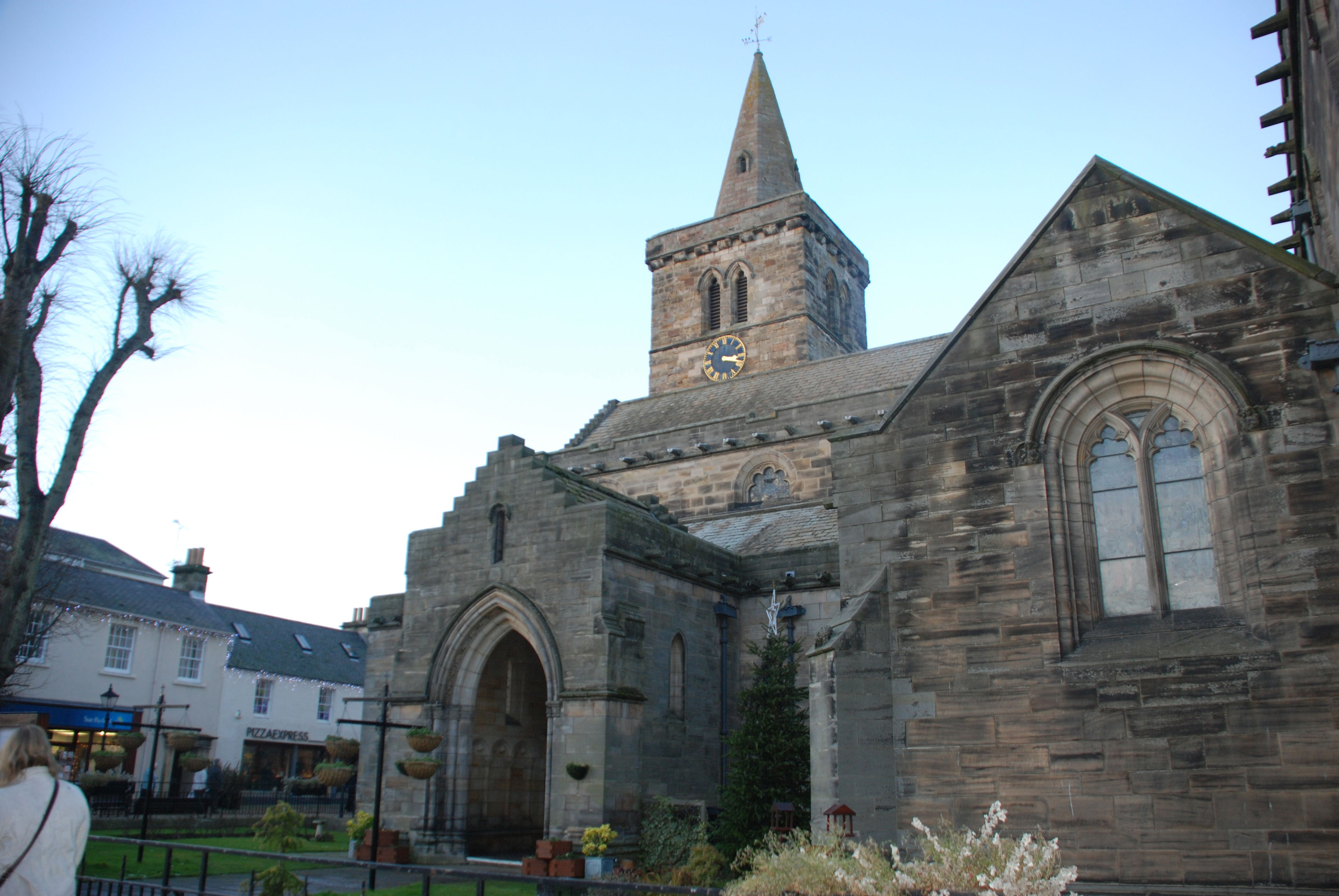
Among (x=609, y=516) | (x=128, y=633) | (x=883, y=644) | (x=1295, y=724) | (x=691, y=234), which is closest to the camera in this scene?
(x=1295, y=724)

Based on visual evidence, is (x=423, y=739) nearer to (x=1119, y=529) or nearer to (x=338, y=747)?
(x=338, y=747)

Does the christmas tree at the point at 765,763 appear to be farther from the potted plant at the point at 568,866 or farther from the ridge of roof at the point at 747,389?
the ridge of roof at the point at 747,389

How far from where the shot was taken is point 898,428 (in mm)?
12062

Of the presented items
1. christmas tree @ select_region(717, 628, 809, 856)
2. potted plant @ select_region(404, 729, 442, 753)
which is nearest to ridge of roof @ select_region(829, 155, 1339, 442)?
christmas tree @ select_region(717, 628, 809, 856)

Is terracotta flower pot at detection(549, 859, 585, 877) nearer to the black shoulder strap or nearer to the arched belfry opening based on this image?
the arched belfry opening

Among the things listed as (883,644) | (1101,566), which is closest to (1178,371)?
(1101,566)

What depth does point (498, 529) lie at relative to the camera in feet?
57.4

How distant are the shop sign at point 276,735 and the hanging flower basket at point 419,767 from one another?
25853mm

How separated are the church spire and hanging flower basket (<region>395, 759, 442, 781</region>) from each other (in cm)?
3240

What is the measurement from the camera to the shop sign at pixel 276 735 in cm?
3816

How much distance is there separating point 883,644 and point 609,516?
605 cm

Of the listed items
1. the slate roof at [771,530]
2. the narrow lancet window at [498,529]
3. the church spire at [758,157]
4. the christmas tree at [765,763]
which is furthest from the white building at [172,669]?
the church spire at [758,157]

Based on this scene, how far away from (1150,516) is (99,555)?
128ft

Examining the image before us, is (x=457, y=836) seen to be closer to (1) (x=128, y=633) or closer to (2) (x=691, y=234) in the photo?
(1) (x=128, y=633)
